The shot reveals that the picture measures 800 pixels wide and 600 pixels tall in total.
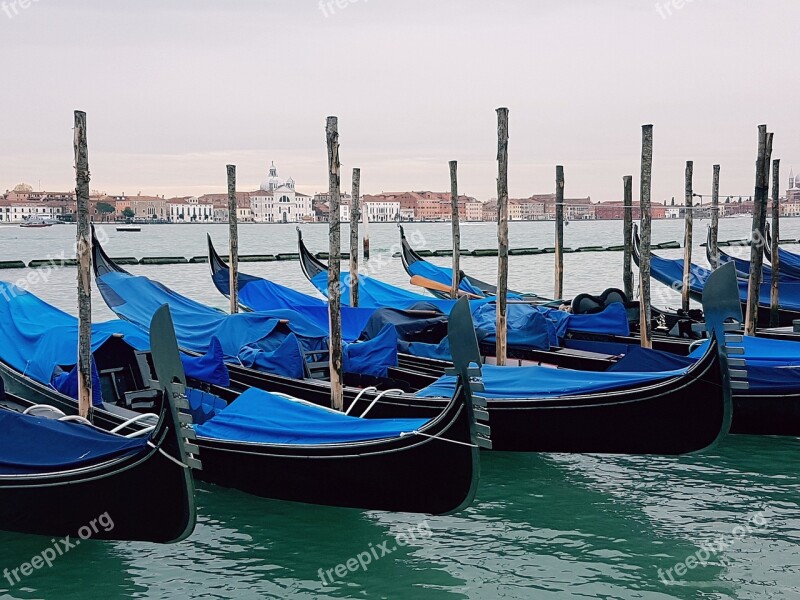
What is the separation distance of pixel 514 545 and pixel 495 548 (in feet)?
0.36

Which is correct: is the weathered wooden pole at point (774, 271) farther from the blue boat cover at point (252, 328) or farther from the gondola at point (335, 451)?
the gondola at point (335, 451)

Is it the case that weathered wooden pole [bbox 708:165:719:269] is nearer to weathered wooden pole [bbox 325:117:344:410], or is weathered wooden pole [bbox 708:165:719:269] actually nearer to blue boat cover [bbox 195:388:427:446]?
weathered wooden pole [bbox 325:117:344:410]

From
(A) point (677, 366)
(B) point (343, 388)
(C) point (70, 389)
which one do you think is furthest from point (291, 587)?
(A) point (677, 366)

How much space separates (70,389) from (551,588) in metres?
3.65

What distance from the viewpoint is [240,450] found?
17.3ft

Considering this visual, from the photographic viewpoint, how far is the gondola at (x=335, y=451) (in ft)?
15.2

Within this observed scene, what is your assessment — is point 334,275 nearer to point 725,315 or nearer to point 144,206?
point 725,315

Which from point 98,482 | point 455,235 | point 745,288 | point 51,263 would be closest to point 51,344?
point 98,482

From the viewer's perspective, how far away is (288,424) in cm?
518

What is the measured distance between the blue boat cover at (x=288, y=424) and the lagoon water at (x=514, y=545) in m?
0.48

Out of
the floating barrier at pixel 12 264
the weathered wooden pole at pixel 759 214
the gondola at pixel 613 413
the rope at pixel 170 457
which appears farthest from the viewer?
the floating barrier at pixel 12 264

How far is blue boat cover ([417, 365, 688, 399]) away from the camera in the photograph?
5707 mm

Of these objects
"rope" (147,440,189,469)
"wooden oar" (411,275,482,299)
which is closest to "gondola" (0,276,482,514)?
"rope" (147,440,189,469)

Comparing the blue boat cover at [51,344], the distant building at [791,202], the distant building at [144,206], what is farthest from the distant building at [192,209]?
the blue boat cover at [51,344]
